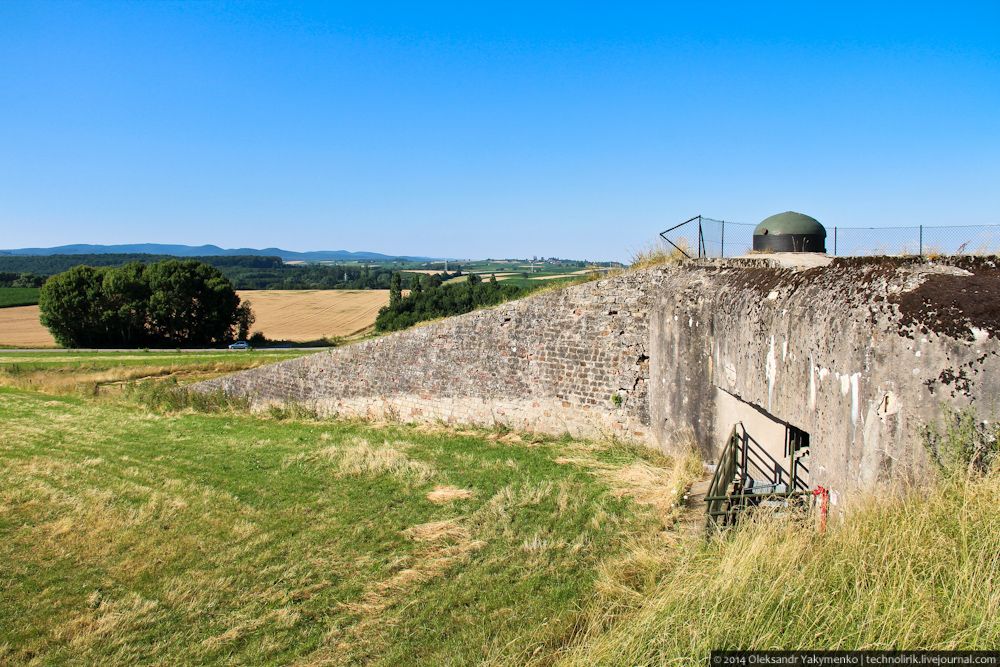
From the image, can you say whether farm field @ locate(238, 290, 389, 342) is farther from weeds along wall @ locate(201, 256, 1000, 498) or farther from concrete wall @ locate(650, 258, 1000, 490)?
concrete wall @ locate(650, 258, 1000, 490)

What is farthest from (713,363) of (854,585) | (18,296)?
(18,296)

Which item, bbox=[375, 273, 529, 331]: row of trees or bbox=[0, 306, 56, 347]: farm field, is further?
bbox=[0, 306, 56, 347]: farm field

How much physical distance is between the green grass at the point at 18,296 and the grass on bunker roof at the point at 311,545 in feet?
226

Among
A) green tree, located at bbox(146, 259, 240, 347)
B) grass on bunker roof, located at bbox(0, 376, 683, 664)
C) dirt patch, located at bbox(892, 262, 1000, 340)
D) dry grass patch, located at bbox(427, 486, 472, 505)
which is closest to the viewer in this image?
dirt patch, located at bbox(892, 262, 1000, 340)

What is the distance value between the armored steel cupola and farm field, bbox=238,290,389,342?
4333cm

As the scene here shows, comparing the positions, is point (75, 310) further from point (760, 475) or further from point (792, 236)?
point (760, 475)

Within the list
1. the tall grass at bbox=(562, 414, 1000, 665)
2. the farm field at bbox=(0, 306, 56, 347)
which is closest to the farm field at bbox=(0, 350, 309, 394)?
the tall grass at bbox=(562, 414, 1000, 665)

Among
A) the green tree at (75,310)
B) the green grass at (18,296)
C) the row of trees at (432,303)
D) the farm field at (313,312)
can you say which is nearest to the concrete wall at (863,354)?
the row of trees at (432,303)

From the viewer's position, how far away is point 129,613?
222 inches

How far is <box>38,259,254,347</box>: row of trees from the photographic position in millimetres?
44781

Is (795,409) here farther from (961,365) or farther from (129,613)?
(129,613)

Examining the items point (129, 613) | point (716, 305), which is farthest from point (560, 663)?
point (716, 305)

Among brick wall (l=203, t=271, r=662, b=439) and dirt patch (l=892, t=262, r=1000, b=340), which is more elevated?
dirt patch (l=892, t=262, r=1000, b=340)

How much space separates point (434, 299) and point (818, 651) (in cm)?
4376
